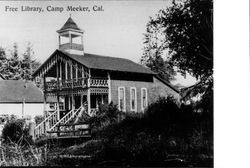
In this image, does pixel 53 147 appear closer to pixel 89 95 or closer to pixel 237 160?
pixel 89 95

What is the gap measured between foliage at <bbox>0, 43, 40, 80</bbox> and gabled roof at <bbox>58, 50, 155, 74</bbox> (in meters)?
0.94

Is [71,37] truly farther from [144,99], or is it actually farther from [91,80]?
[144,99]

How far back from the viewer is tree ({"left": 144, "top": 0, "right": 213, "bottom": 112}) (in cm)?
844

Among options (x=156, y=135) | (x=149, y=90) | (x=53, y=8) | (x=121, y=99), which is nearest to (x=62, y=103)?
(x=121, y=99)

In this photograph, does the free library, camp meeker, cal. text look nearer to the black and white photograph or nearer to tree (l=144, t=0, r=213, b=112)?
the black and white photograph

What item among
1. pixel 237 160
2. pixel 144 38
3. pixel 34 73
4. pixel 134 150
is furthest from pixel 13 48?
pixel 237 160

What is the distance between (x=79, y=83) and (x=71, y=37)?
3.33ft

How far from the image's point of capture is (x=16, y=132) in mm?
9367

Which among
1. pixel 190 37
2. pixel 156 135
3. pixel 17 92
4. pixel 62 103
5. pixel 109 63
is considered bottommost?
pixel 156 135

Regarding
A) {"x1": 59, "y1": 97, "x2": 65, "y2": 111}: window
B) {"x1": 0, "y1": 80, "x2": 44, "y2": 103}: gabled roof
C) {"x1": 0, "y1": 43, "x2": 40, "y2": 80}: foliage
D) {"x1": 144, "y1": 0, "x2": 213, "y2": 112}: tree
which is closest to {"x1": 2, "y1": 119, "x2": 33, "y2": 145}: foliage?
{"x1": 0, "y1": 80, "x2": 44, "y2": 103}: gabled roof

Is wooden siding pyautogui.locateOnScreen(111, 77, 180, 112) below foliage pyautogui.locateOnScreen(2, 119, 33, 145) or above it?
above

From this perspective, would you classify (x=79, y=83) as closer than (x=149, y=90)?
No

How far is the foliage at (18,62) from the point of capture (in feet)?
29.9

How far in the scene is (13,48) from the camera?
916 centimetres
